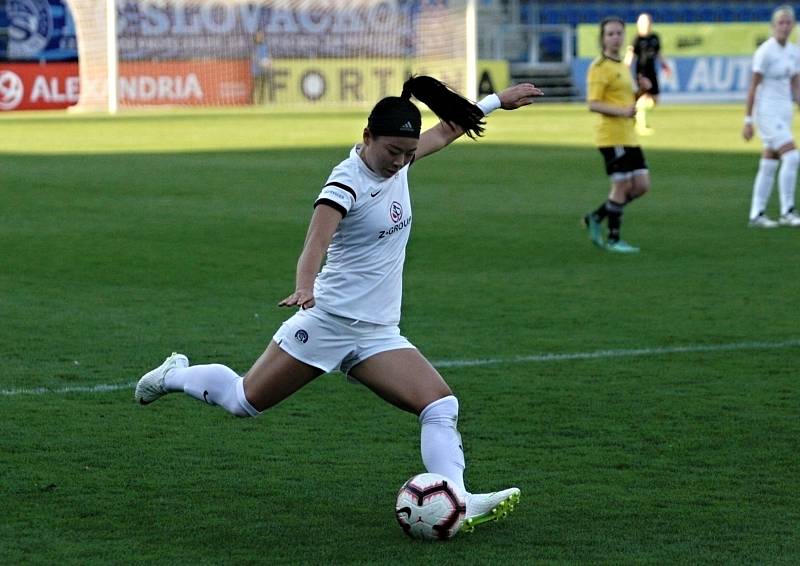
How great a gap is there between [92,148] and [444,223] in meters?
12.6

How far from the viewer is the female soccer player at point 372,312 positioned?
18.0 ft

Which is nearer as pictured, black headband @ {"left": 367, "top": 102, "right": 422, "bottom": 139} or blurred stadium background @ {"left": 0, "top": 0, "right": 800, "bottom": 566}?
black headband @ {"left": 367, "top": 102, "right": 422, "bottom": 139}

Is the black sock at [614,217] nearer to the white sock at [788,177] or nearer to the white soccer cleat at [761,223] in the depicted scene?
the white soccer cleat at [761,223]

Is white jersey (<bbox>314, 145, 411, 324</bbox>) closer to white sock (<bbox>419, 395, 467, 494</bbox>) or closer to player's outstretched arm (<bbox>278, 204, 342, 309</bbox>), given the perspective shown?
player's outstretched arm (<bbox>278, 204, 342, 309</bbox>)

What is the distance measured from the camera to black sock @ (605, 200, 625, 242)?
14195mm

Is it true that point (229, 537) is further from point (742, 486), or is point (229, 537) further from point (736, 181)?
point (736, 181)

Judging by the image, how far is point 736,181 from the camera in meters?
21.6

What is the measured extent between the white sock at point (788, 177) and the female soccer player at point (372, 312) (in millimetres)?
11044

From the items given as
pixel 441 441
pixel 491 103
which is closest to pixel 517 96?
pixel 491 103

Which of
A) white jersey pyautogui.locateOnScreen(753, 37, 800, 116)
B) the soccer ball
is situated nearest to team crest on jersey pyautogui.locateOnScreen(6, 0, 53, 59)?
white jersey pyautogui.locateOnScreen(753, 37, 800, 116)

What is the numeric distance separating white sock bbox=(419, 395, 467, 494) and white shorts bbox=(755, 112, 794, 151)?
36.6 feet

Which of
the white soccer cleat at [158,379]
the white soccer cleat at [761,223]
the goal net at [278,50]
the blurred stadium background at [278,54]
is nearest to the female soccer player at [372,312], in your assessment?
the white soccer cleat at [158,379]

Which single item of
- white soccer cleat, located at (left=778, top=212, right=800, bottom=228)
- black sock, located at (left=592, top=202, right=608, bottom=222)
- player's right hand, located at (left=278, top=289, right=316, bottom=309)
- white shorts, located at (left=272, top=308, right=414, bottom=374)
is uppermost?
player's right hand, located at (left=278, top=289, right=316, bottom=309)

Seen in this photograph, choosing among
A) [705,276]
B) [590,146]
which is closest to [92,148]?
[590,146]
